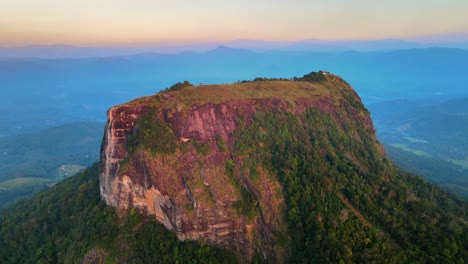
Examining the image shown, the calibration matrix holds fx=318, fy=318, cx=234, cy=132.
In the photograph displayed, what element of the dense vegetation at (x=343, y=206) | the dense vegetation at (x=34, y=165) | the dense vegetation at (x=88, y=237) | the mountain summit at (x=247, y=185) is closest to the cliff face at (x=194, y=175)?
the mountain summit at (x=247, y=185)

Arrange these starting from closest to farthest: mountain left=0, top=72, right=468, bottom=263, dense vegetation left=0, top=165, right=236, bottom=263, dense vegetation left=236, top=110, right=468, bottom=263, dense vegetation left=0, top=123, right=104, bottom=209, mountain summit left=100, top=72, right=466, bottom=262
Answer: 1. dense vegetation left=236, top=110, right=468, bottom=263
2. mountain left=0, top=72, right=468, bottom=263
3. mountain summit left=100, top=72, right=466, bottom=262
4. dense vegetation left=0, top=165, right=236, bottom=263
5. dense vegetation left=0, top=123, right=104, bottom=209

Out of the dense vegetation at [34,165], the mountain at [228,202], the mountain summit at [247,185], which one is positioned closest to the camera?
the mountain at [228,202]

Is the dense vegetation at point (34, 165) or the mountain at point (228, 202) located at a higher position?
the mountain at point (228, 202)

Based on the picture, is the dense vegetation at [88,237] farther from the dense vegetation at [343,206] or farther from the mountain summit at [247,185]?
the dense vegetation at [343,206]

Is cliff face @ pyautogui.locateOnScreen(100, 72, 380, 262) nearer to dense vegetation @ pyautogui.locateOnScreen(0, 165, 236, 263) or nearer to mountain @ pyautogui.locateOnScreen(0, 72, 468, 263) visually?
mountain @ pyautogui.locateOnScreen(0, 72, 468, 263)

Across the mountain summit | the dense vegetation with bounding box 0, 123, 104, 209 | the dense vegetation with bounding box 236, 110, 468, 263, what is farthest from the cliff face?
the dense vegetation with bounding box 0, 123, 104, 209

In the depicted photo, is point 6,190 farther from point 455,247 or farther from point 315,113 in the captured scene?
point 455,247

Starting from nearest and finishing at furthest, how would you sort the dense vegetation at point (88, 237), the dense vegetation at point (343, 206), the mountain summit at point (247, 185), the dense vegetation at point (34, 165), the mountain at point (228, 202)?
the dense vegetation at point (343, 206) → the mountain at point (228, 202) → the mountain summit at point (247, 185) → the dense vegetation at point (88, 237) → the dense vegetation at point (34, 165)
